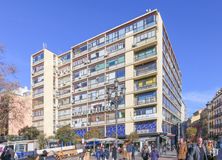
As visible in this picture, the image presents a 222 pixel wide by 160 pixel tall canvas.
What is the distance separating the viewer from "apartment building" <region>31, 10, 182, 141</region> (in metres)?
58.3

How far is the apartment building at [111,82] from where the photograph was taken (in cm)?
5828

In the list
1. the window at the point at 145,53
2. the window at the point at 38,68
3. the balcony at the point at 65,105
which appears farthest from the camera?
the window at the point at 38,68

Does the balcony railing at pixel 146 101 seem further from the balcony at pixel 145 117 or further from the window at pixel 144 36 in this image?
the window at pixel 144 36

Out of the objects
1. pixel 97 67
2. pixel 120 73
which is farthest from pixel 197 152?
pixel 97 67

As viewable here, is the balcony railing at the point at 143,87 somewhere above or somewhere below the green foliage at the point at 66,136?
above

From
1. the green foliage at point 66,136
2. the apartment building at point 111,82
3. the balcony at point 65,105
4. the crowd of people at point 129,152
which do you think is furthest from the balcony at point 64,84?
the crowd of people at point 129,152

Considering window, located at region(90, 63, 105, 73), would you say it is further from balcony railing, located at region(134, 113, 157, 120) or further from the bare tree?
the bare tree

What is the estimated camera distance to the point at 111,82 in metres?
64.8

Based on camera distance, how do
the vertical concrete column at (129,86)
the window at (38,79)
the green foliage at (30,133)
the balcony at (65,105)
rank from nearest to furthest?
the vertical concrete column at (129,86), the green foliage at (30,133), the balcony at (65,105), the window at (38,79)

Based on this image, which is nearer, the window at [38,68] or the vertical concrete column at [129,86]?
the vertical concrete column at [129,86]

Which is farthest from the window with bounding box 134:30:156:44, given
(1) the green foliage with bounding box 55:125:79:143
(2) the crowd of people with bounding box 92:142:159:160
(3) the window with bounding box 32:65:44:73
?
(3) the window with bounding box 32:65:44:73

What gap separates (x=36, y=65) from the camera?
3349 inches

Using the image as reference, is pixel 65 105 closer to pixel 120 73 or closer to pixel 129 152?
pixel 120 73

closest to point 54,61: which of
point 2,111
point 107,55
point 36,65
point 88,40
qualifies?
point 36,65
